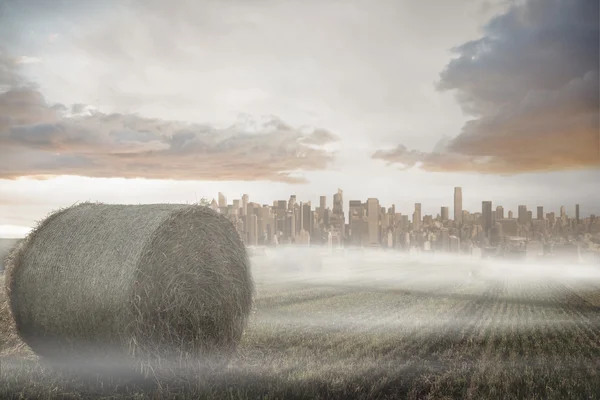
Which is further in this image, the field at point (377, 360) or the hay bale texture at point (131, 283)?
the hay bale texture at point (131, 283)

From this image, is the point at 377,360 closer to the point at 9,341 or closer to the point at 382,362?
the point at 382,362

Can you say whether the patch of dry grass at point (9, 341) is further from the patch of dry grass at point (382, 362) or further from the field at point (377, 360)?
the patch of dry grass at point (382, 362)

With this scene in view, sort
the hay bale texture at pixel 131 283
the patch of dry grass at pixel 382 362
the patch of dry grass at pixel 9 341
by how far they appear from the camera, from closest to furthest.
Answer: the patch of dry grass at pixel 382 362
the hay bale texture at pixel 131 283
the patch of dry grass at pixel 9 341

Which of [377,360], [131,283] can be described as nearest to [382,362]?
[377,360]

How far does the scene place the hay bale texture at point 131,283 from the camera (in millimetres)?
8719

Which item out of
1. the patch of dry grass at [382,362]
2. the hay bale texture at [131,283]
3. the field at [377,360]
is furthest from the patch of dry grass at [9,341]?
the patch of dry grass at [382,362]

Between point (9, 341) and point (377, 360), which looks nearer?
point (377, 360)

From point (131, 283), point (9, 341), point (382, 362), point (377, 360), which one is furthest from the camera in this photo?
point (9, 341)

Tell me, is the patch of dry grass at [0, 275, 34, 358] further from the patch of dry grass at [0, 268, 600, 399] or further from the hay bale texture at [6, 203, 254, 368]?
the patch of dry grass at [0, 268, 600, 399]

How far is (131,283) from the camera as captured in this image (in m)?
8.62

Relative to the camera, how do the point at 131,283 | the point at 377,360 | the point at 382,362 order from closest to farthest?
the point at 131,283
the point at 382,362
the point at 377,360

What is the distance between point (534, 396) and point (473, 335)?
5640mm

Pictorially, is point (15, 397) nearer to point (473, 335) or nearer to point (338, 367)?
point (338, 367)

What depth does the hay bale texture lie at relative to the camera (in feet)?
28.6
